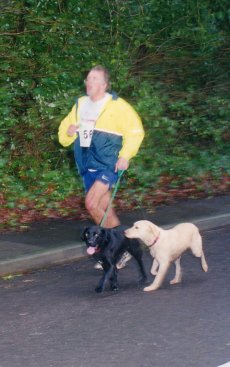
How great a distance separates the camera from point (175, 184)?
1430 centimetres

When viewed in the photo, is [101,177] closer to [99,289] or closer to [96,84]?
[96,84]

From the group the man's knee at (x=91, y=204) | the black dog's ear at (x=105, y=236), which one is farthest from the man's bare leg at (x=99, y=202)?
the black dog's ear at (x=105, y=236)

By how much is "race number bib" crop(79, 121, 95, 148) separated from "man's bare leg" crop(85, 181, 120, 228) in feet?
1.28

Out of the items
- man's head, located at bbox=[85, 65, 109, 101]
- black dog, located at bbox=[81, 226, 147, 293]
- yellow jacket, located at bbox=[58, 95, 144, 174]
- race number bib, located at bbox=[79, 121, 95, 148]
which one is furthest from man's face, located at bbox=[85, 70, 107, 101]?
black dog, located at bbox=[81, 226, 147, 293]

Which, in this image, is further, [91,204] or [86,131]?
[91,204]

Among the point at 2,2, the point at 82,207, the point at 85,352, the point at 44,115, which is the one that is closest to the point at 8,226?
the point at 82,207

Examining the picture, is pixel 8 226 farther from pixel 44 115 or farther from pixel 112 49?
pixel 112 49

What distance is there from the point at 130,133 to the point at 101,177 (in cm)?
51

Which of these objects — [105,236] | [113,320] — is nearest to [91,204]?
[105,236]

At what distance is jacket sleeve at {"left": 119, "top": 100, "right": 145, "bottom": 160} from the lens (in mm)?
8438

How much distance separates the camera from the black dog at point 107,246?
805 cm

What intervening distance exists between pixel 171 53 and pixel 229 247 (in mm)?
6185

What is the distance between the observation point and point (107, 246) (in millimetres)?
8180

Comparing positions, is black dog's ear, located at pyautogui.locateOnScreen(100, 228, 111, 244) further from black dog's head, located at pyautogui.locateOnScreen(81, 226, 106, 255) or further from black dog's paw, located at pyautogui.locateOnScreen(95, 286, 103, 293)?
black dog's paw, located at pyautogui.locateOnScreen(95, 286, 103, 293)
